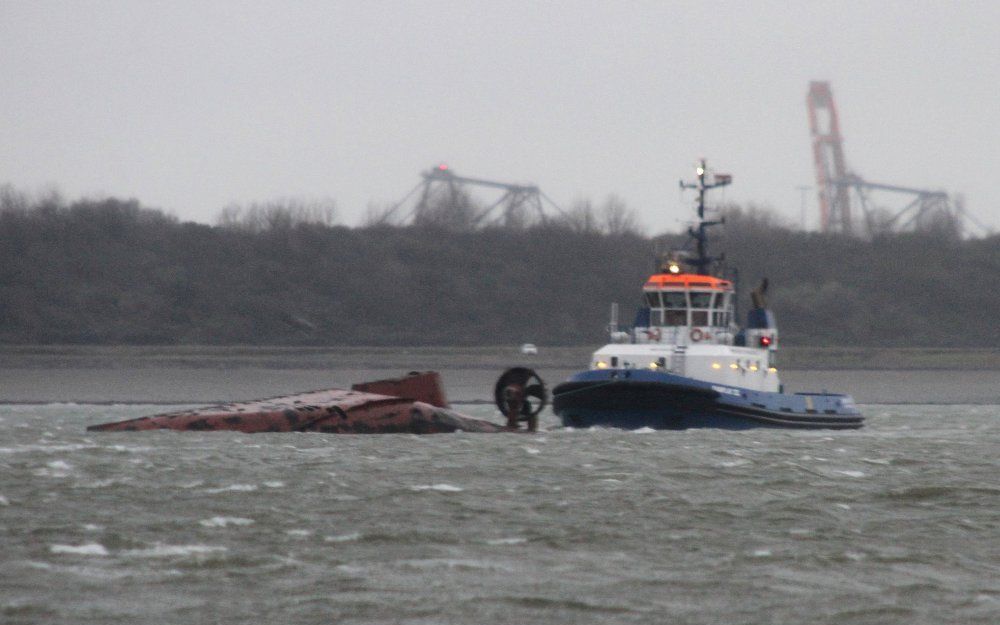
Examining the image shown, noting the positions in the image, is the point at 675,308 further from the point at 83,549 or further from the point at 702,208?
the point at 83,549

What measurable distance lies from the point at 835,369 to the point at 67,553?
68.4 metres

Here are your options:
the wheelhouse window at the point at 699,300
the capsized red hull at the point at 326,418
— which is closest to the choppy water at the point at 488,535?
the capsized red hull at the point at 326,418

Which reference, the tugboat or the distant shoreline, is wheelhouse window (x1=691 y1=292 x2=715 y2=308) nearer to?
the tugboat

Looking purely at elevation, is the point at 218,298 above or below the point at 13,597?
above

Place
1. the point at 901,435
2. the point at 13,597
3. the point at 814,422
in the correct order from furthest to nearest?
the point at 814,422 → the point at 901,435 → the point at 13,597

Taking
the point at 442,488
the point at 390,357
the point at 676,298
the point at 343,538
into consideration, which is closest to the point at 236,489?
the point at 442,488

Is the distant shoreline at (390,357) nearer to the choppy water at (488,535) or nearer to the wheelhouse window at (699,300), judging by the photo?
the wheelhouse window at (699,300)

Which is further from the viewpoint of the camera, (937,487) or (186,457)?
(186,457)

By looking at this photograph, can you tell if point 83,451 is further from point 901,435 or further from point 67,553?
point 901,435

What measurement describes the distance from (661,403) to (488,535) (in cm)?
2040

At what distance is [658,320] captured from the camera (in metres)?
40.0

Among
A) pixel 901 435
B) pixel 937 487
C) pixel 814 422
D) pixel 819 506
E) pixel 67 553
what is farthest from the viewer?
pixel 814 422

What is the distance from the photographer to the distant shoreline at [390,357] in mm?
73213

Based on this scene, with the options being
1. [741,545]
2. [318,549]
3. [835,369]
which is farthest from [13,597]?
[835,369]
